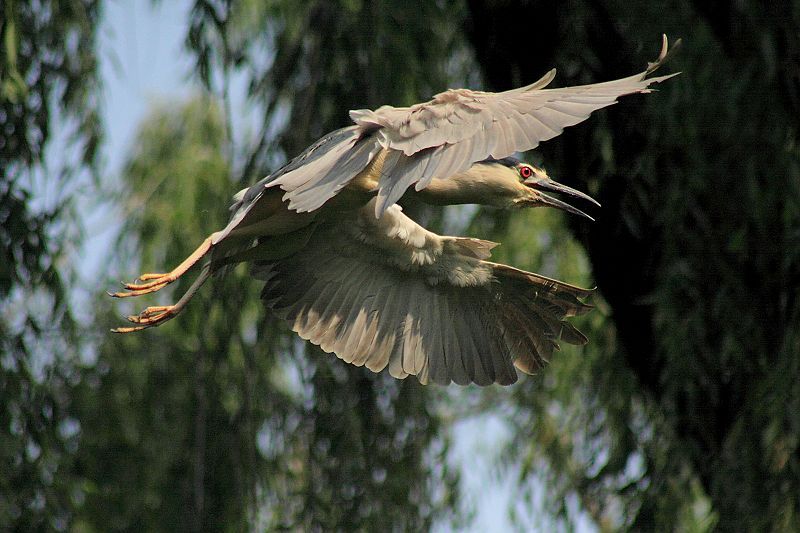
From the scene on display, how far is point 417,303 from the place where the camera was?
3109 mm

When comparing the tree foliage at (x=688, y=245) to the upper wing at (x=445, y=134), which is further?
the tree foliage at (x=688, y=245)

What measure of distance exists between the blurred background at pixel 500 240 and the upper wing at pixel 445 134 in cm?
82

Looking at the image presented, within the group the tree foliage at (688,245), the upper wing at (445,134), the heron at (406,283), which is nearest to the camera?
the upper wing at (445,134)

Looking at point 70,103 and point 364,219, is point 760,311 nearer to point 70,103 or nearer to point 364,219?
point 364,219

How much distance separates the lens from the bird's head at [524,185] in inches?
113

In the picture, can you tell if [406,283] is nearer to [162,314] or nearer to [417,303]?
[417,303]

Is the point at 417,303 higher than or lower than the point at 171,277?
lower

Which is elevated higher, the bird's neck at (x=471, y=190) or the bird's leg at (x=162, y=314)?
the bird's neck at (x=471, y=190)

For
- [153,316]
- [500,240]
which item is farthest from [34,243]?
[500,240]

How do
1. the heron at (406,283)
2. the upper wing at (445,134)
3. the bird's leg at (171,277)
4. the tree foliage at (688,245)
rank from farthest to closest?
1. the tree foliage at (688,245)
2. the heron at (406,283)
3. the bird's leg at (171,277)
4. the upper wing at (445,134)

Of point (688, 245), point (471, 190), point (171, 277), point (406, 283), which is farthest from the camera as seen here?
point (688, 245)

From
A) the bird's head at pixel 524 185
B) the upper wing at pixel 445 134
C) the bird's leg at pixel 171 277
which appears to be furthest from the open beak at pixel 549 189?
the bird's leg at pixel 171 277

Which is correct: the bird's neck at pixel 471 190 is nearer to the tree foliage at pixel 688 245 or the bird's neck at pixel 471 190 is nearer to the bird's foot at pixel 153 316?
the tree foliage at pixel 688 245

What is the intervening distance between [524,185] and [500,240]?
3.70 ft
